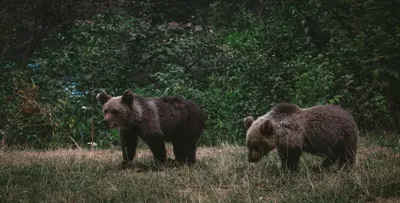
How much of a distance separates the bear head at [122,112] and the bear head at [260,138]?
174cm

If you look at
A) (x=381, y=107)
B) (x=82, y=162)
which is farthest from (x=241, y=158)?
(x=381, y=107)

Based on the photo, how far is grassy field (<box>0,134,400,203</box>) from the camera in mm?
6375

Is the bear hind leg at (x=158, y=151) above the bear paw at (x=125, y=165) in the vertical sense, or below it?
above

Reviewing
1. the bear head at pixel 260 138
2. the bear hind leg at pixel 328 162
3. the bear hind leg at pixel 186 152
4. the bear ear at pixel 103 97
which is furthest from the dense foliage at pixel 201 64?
the bear head at pixel 260 138

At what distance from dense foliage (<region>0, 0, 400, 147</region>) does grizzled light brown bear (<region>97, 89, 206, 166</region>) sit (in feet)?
6.74

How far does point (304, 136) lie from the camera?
7535mm

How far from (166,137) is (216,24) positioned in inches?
322

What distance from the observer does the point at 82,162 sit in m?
8.89

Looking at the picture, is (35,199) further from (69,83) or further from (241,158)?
(69,83)

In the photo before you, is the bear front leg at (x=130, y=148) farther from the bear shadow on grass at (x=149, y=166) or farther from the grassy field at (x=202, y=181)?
the grassy field at (x=202, y=181)

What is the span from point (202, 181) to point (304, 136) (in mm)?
1349

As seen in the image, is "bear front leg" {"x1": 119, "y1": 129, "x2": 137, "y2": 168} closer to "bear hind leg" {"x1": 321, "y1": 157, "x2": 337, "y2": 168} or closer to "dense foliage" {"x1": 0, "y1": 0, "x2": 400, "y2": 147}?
"dense foliage" {"x1": 0, "y1": 0, "x2": 400, "y2": 147}

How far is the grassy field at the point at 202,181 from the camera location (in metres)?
6.38

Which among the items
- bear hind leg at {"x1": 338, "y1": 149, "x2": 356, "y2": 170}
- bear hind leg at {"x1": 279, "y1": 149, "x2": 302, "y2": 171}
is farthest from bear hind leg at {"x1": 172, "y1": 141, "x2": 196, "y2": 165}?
bear hind leg at {"x1": 338, "y1": 149, "x2": 356, "y2": 170}
